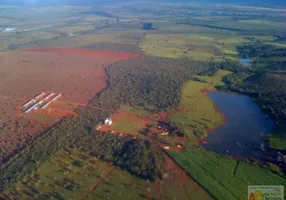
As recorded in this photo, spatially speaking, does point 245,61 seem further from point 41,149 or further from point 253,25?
point 253,25

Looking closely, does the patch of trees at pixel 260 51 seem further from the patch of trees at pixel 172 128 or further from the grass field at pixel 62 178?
the grass field at pixel 62 178

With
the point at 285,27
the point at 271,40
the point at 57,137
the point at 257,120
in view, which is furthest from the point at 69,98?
the point at 285,27

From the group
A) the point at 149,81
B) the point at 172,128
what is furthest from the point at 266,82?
the point at 172,128

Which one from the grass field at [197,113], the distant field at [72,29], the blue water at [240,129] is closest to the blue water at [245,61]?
the grass field at [197,113]

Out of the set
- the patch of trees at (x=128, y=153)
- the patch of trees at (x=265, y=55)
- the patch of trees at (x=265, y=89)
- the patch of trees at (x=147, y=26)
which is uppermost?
the patch of trees at (x=147, y=26)

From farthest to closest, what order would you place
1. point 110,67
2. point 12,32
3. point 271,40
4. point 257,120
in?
1. point 12,32
2. point 271,40
3. point 110,67
4. point 257,120

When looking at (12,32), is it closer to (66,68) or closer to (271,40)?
(66,68)
